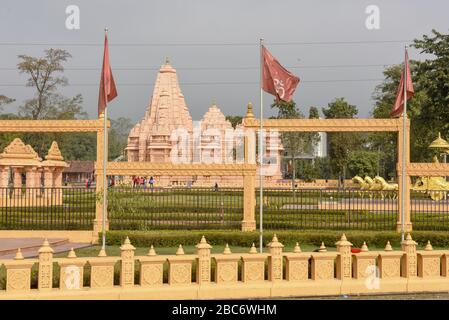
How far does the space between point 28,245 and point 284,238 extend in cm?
679

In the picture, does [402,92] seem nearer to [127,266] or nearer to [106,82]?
[106,82]

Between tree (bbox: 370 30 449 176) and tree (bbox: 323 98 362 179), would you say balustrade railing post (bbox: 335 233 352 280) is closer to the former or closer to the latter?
tree (bbox: 370 30 449 176)

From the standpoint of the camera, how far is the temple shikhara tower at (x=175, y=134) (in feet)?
195

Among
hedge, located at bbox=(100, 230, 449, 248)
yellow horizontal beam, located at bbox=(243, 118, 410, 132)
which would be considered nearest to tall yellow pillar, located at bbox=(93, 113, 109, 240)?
hedge, located at bbox=(100, 230, 449, 248)

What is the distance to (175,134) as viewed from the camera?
2365 inches

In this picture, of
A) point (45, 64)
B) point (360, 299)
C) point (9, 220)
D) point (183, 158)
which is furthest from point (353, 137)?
point (360, 299)

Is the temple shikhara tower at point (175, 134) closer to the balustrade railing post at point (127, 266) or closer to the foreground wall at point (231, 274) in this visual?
the foreground wall at point (231, 274)

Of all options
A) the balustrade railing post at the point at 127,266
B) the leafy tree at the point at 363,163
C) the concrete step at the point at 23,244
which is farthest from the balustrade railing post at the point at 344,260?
the leafy tree at the point at 363,163

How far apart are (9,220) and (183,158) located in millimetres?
40009

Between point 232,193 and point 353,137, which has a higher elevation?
point 353,137

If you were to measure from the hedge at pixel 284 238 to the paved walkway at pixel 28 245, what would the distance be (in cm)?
168

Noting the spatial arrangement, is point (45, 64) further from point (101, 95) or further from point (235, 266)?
point (235, 266)

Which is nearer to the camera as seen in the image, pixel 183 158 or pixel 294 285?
pixel 294 285

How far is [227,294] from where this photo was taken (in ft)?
34.5
